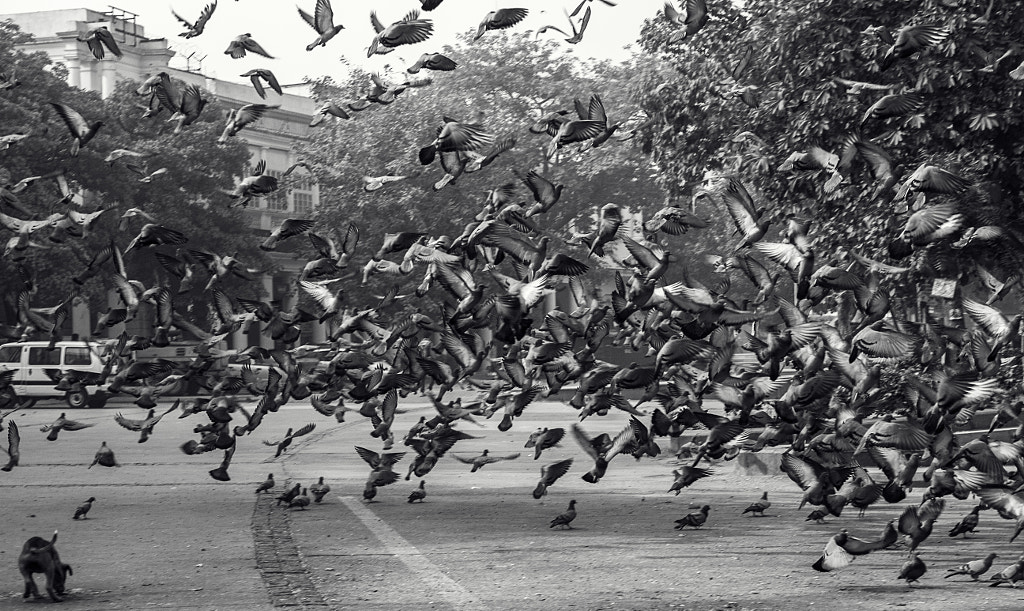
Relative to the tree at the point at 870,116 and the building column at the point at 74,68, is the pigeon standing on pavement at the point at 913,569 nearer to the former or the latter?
the tree at the point at 870,116

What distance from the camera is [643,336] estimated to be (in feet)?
27.7

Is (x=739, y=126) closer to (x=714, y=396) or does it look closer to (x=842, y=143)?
(x=842, y=143)

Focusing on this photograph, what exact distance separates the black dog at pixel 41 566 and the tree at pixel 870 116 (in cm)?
511

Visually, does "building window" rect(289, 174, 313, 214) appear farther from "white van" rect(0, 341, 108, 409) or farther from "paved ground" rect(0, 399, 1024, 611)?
"paved ground" rect(0, 399, 1024, 611)

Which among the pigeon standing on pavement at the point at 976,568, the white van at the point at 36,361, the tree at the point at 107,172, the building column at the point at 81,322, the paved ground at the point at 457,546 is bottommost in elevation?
the paved ground at the point at 457,546

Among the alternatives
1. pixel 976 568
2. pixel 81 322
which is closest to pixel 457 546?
pixel 976 568

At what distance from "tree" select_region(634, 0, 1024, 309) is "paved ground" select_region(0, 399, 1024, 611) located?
2.14 meters

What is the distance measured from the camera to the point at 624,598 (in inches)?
270

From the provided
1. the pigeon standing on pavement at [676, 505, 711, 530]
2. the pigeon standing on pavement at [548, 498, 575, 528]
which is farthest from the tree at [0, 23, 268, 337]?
the pigeon standing on pavement at [676, 505, 711, 530]

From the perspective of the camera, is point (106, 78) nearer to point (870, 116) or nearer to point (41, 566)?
point (870, 116)

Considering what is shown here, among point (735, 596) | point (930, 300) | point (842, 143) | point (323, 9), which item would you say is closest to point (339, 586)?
point (735, 596)

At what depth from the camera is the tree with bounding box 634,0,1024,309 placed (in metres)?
10.0

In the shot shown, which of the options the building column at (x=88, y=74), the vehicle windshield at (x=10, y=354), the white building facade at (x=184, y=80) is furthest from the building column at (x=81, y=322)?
the vehicle windshield at (x=10, y=354)

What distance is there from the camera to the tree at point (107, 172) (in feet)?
92.3
